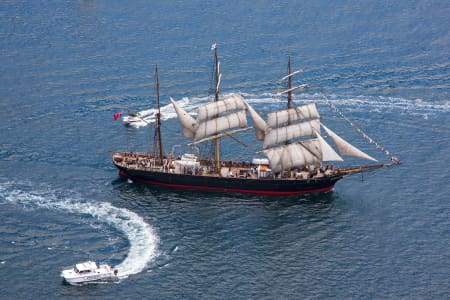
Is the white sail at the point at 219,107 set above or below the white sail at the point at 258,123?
above

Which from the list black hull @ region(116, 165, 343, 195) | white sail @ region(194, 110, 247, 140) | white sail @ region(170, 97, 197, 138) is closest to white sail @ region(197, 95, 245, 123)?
white sail @ region(194, 110, 247, 140)

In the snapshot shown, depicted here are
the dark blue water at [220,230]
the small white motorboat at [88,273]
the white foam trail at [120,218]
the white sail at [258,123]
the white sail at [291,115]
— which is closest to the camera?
the small white motorboat at [88,273]

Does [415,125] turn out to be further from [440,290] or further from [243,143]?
[440,290]

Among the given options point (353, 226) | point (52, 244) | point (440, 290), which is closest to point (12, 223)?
point (52, 244)

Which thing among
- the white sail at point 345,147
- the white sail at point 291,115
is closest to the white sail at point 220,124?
the white sail at point 291,115

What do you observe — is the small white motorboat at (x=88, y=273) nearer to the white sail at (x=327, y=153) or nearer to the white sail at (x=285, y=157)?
the white sail at (x=285, y=157)

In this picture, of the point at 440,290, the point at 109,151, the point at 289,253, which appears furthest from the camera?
the point at 109,151
